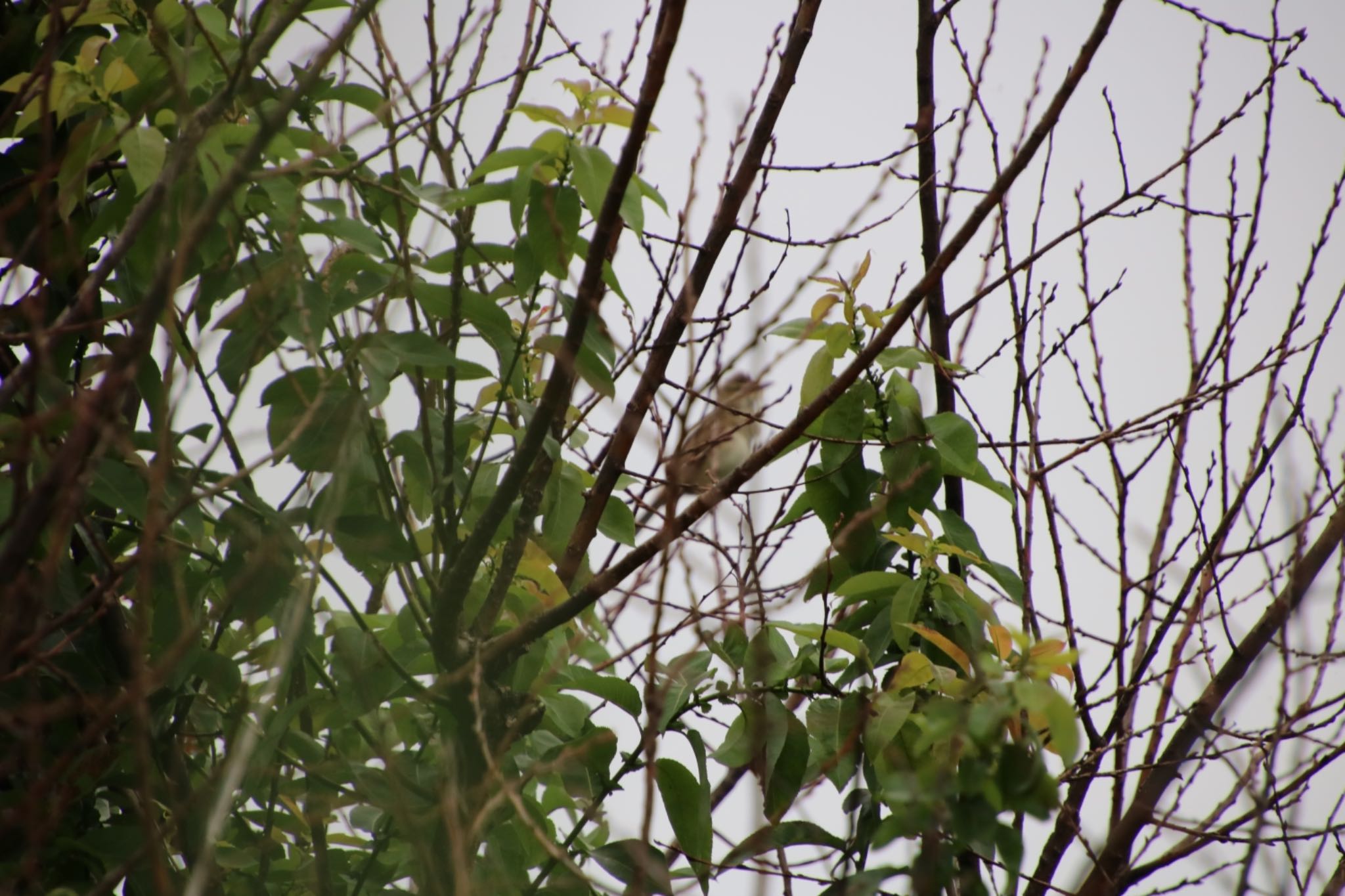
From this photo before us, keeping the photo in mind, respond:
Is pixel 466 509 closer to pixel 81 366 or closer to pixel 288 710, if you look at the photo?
pixel 288 710

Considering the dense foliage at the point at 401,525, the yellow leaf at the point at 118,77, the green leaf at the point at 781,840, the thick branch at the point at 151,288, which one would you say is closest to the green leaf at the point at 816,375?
the dense foliage at the point at 401,525

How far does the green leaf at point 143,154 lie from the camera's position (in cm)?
129

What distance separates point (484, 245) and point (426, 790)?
2.32 ft

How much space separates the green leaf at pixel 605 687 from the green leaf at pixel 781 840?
0.22m

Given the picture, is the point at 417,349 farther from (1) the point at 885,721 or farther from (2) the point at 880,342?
(1) the point at 885,721

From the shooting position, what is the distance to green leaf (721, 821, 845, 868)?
1.37 metres

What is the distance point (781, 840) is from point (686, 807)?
5.1 inches

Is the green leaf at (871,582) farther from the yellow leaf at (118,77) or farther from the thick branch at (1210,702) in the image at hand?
the yellow leaf at (118,77)

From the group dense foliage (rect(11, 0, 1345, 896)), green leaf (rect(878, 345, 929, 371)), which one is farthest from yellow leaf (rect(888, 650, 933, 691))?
green leaf (rect(878, 345, 929, 371))

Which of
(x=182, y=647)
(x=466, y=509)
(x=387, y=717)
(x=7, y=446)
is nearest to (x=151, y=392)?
(x=7, y=446)

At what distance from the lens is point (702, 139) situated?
1.55 meters

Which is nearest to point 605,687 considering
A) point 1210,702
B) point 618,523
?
point 618,523

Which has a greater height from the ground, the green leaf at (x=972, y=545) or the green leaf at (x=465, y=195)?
the green leaf at (x=465, y=195)

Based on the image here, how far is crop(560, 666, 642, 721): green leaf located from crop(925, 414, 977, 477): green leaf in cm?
56
